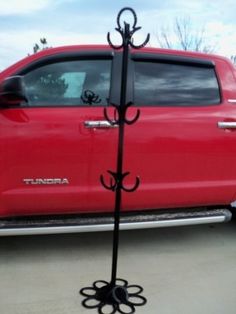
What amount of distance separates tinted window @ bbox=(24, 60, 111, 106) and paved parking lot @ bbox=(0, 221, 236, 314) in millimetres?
1279

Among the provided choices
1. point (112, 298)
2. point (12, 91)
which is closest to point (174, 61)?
point (12, 91)

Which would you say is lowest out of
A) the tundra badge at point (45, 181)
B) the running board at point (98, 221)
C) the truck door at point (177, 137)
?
the running board at point (98, 221)

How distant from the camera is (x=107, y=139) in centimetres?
342

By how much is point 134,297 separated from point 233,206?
1531mm

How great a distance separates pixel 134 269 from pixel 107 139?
1050 millimetres

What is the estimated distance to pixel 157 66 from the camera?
12.0 ft

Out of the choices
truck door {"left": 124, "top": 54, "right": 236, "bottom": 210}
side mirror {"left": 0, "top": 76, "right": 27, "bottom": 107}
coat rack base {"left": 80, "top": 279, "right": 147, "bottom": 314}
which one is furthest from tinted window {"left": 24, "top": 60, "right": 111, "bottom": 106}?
coat rack base {"left": 80, "top": 279, "right": 147, "bottom": 314}

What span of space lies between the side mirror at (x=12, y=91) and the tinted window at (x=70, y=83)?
0.17m

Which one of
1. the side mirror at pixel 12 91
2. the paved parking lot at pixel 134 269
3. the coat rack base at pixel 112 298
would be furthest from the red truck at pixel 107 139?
the coat rack base at pixel 112 298

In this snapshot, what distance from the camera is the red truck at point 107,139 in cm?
331

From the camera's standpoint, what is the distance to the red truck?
3.31 m

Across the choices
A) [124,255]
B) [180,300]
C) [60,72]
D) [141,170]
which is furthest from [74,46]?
[180,300]

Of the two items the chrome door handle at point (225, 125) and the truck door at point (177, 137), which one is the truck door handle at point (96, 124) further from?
Answer: the chrome door handle at point (225, 125)

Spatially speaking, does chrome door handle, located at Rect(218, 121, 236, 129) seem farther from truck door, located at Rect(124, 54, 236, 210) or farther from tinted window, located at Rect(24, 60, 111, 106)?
tinted window, located at Rect(24, 60, 111, 106)
